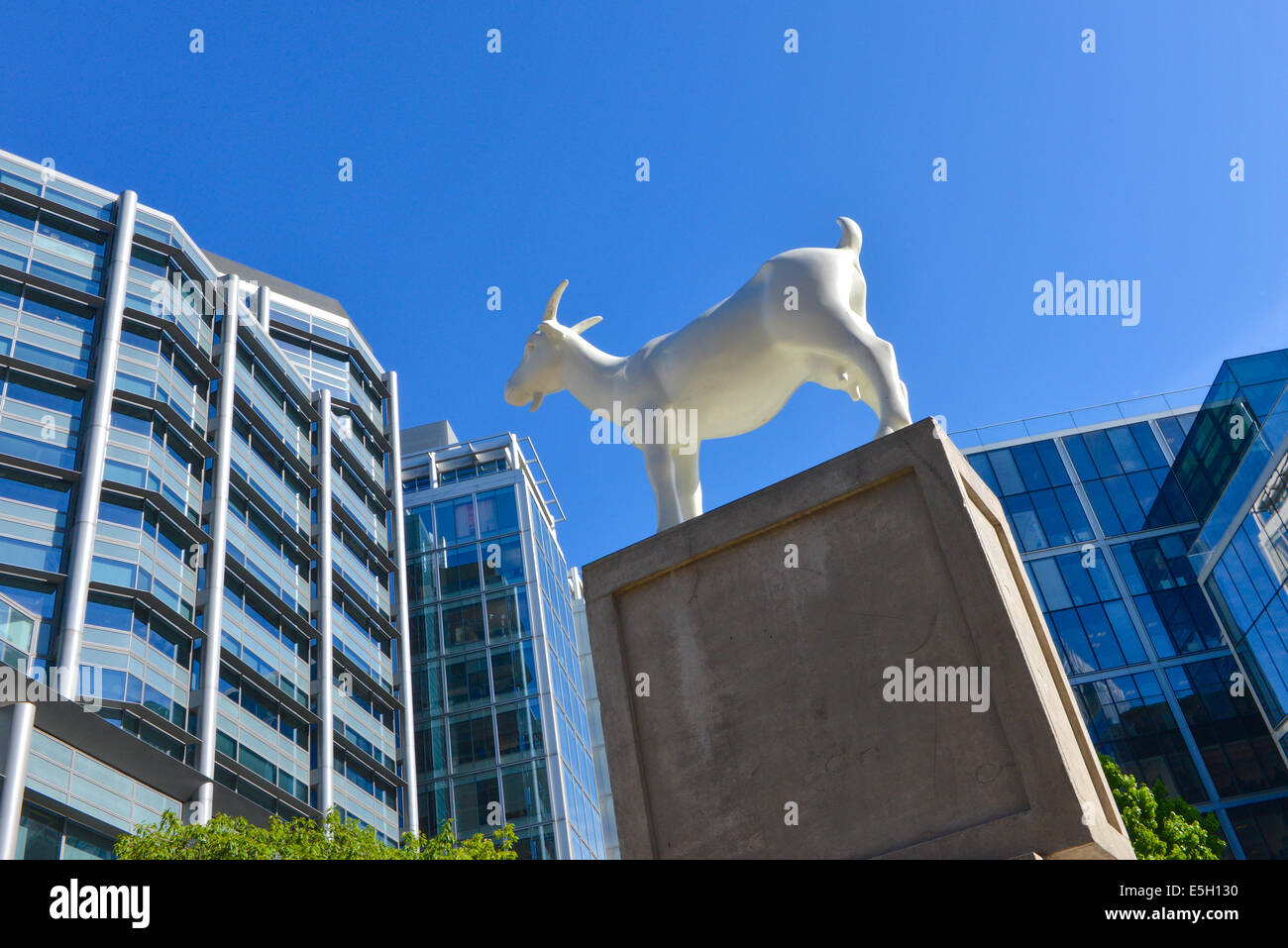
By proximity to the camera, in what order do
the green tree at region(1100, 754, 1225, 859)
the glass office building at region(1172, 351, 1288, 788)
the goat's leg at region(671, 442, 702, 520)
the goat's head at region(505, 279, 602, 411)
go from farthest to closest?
the glass office building at region(1172, 351, 1288, 788)
the green tree at region(1100, 754, 1225, 859)
the goat's head at region(505, 279, 602, 411)
the goat's leg at region(671, 442, 702, 520)

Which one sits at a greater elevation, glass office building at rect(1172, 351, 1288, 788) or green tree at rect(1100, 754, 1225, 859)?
glass office building at rect(1172, 351, 1288, 788)

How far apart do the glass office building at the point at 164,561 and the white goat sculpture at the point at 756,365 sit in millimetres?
25984

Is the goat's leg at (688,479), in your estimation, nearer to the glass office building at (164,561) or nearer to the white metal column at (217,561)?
the glass office building at (164,561)

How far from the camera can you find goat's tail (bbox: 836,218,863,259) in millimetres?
7125

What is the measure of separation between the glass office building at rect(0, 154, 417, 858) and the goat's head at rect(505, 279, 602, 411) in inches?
968

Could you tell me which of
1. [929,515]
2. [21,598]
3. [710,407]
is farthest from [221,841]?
[929,515]

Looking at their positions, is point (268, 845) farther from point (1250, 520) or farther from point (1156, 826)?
point (1250, 520)

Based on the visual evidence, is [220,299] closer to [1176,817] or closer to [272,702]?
[272,702]

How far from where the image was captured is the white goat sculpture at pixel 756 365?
644cm

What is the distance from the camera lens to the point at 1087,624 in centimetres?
4662

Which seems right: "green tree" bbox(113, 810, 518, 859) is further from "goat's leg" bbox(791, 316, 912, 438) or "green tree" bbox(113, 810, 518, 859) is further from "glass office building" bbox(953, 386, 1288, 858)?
"glass office building" bbox(953, 386, 1288, 858)

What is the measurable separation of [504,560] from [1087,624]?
2797cm

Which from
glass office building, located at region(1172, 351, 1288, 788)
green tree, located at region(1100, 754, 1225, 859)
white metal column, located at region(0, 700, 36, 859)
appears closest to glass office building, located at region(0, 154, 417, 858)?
white metal column, located at region(0, 700, 36, 859)

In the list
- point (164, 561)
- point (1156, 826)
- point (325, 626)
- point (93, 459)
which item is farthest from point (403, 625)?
point (1156, 826)
